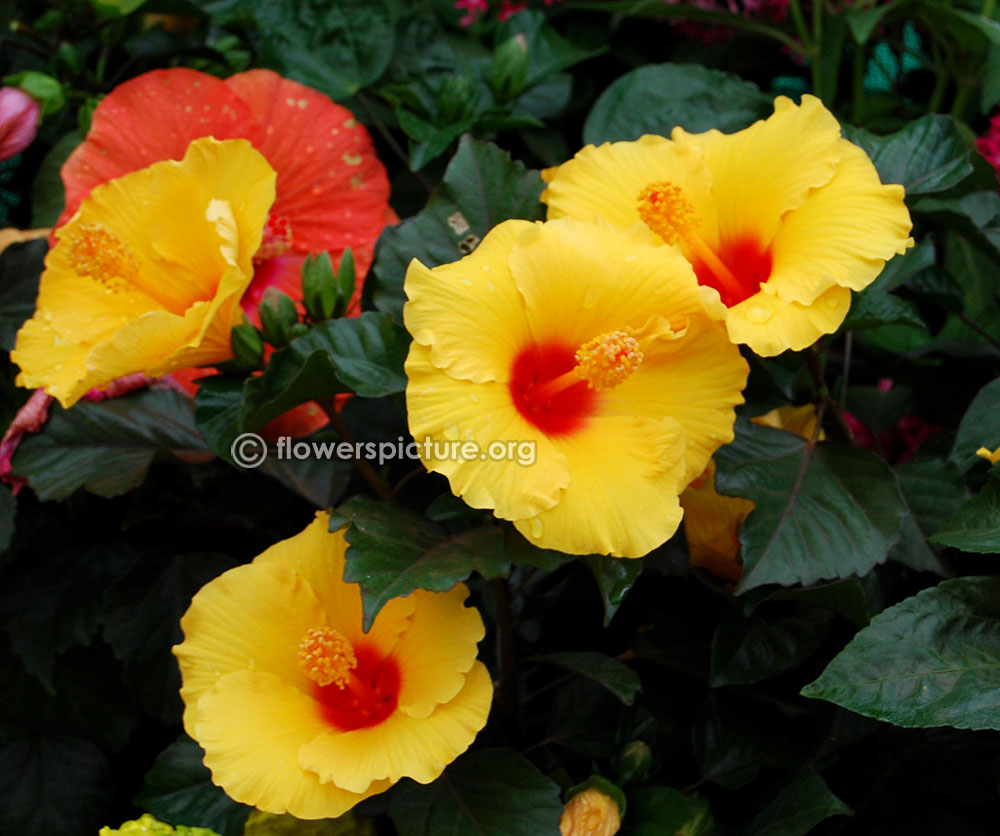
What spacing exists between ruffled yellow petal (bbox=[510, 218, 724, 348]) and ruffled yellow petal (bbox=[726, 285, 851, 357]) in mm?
31

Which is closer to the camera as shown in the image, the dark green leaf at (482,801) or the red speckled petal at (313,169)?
the dark green leaf at (482,801)

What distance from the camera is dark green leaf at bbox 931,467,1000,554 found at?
0.64m

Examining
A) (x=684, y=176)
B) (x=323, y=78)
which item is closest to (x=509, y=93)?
(x=323, y=78)

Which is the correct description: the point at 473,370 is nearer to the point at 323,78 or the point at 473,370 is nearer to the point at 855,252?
the point at 855,252

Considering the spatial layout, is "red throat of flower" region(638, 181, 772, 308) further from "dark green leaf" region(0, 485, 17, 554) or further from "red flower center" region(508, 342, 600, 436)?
"dark green leaf" region(0, 485, 17, 554)

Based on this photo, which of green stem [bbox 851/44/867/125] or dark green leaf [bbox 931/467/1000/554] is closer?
dark green leaf [bbox 931/467/1000/554]

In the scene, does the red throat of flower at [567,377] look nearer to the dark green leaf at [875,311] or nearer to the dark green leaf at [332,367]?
the dark green leaf at [332,367]

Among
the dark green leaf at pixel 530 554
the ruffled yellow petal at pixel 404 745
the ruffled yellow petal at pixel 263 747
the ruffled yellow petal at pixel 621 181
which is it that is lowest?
the ruffled yellow petal at pixel 263 747

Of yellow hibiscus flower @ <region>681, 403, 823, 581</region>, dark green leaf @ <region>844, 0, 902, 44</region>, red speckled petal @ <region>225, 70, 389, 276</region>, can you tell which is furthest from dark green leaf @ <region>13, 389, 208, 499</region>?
dark green leaf @ <region>844, 0, 902, 44</region>

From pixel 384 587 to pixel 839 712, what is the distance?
361 mm

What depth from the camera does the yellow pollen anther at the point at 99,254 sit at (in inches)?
28.8

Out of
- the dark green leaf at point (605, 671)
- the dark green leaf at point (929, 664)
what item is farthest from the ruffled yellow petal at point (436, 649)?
the dark green leaf at point (929, 664)

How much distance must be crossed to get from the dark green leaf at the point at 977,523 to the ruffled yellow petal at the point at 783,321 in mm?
160

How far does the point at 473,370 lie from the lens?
1.99 ft
